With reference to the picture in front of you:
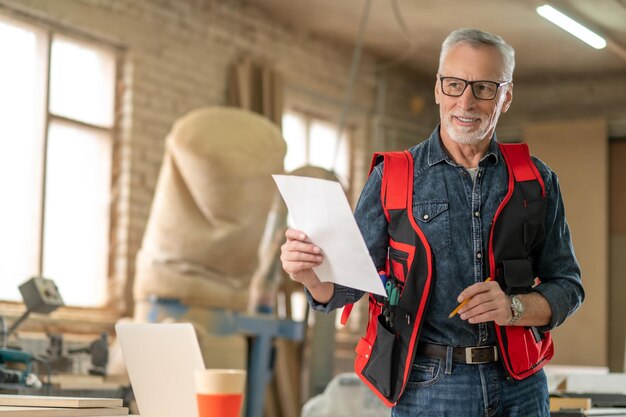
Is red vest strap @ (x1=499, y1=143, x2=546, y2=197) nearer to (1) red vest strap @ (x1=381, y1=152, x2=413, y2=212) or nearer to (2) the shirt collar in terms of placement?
(2) the shirt collar

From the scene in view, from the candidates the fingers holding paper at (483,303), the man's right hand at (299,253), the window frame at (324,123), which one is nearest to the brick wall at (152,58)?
the window frame at (324,123)

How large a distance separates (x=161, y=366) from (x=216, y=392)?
1.48 feet

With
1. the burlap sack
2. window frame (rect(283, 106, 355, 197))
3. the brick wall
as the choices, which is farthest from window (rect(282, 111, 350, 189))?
the burlap sack

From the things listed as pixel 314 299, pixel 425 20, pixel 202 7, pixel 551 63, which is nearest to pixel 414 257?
pixel 314 299

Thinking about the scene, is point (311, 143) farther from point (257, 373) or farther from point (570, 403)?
point (570, 403)

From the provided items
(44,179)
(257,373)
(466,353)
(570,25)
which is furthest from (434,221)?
(570,25)

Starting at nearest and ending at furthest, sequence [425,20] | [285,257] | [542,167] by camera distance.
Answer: [285,257] < [542,167] < [425,20]

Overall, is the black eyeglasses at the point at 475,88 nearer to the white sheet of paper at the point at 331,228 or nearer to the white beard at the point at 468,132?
the white beard at the point at 468,132

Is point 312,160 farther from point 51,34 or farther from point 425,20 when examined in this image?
point 51,34

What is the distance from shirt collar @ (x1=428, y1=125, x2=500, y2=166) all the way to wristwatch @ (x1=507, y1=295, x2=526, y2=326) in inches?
13.4

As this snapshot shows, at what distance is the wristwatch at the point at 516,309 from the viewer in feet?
7.32

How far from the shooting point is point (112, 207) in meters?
8.55

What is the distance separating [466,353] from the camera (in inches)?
88.0

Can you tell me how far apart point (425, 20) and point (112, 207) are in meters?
3.97
